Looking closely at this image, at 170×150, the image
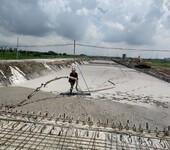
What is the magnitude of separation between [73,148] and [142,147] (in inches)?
70.8

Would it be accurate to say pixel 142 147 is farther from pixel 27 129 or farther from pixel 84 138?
pixel 27 129

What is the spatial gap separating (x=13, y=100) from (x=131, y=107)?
5.98 metres

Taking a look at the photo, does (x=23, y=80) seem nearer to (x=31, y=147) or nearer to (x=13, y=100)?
(x=13, y=100)

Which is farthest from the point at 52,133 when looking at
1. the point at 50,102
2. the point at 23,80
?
the point at 23,80

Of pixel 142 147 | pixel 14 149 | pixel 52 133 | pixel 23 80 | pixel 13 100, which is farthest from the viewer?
pixel 23 80

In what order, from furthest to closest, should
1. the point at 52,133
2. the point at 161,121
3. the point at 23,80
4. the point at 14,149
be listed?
the point at 23,80 → the point at 161,121 → the point at 52,133 → the point at 14,149

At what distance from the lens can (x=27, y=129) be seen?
6.73 meters

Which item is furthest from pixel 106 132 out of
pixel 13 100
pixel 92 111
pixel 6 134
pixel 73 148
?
pixel 13 100

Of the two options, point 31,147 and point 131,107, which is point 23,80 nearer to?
point 131,107

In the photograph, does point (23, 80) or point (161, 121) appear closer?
point (161, 121)

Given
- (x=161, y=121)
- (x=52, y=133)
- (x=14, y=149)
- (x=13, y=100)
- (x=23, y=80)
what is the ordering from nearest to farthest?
(x=14, y=149) < (x=52, y=133) < (x=161, y=121) < (x=13, y=100) < (x=23, y=80)

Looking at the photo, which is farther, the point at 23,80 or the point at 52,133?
the point at 23,80

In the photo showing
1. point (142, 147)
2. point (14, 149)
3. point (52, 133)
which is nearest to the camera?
point (14, 149)

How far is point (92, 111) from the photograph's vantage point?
10.4 m
